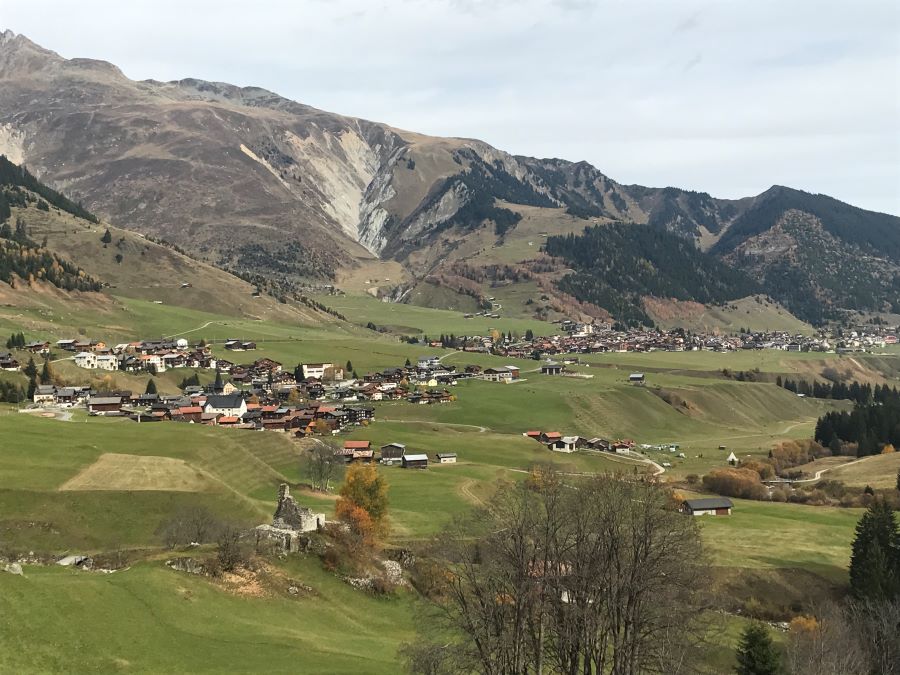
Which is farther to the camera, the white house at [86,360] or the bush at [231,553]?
the white house at [86,360]

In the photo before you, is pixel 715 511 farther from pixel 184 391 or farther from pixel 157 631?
pixel 184 391

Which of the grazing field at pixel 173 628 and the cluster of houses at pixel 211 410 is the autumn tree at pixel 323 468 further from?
the grazing field at pixel 173 628

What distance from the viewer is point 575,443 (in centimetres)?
16762

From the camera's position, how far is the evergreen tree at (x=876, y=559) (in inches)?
3142

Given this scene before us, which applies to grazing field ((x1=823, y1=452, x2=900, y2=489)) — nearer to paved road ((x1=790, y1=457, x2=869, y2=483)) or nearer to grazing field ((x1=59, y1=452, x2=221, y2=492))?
paved road ((x1=790, y1=457, x2=869, y2=483))

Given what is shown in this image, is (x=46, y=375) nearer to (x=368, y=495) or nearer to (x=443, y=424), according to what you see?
(x=443, y=424)

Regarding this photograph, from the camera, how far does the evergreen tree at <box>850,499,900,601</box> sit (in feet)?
262

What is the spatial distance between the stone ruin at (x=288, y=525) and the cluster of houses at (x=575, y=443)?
97951 millimetres

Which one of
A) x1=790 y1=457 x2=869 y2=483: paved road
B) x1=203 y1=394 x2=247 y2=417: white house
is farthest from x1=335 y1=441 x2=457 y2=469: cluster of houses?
x1=790 y1=457 x2=869 y2=483: paved road

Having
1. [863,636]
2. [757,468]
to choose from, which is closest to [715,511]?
[757,468]

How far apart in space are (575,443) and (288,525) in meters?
109

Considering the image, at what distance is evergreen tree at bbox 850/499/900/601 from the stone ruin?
5433 cm

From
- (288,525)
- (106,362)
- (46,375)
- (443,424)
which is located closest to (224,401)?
(46,375)

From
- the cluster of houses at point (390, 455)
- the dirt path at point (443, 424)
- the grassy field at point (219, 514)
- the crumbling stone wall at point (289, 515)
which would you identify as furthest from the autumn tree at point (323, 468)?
the dirt path at point (443, 424)
